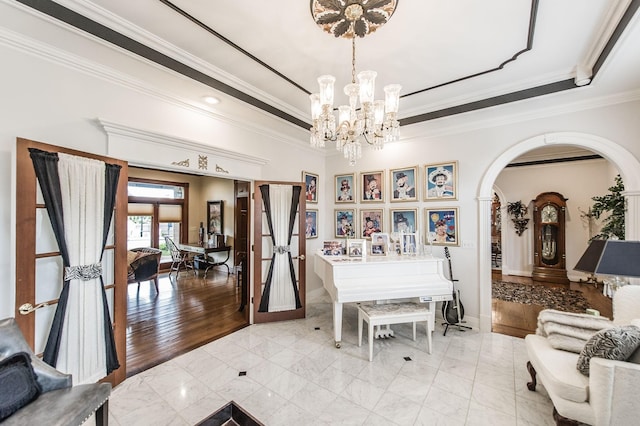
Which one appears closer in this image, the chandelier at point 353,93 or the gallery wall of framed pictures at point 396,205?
the chandelier at point 353,93

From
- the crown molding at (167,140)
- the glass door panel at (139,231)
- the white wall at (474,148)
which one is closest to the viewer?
the crown molding at (167,140)

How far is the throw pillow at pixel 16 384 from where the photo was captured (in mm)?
1313

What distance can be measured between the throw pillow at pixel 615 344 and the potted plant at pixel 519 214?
Result: 6.08 meters

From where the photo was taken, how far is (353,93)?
7.11 feet

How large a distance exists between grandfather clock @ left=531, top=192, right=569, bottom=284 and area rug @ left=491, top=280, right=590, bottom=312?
71 centimetres

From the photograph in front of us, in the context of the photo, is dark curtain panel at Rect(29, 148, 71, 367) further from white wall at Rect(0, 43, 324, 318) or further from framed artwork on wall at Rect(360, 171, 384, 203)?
framed artwork on wall at Rect(360, 171, 384, 203)

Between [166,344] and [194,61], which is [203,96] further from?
[166,344]

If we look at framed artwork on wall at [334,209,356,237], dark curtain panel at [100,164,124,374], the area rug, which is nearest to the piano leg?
framed artwork on wall at [334,209,356,237]

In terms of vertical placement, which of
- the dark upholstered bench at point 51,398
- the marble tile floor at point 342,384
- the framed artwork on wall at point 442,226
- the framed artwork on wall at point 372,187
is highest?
the framed artwork on wall at point 372,187

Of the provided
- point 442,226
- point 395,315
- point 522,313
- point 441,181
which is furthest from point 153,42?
point 522,313

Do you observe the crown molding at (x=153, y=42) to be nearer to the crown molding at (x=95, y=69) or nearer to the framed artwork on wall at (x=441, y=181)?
the crown molding at (x=95, y=69)

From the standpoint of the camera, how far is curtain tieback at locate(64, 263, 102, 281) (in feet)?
6.66

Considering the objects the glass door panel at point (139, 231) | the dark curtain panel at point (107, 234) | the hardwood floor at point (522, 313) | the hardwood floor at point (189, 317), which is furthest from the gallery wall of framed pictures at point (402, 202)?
the glass door panel at point (139, 231)

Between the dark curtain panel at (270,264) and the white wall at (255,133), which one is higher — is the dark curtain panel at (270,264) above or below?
below
